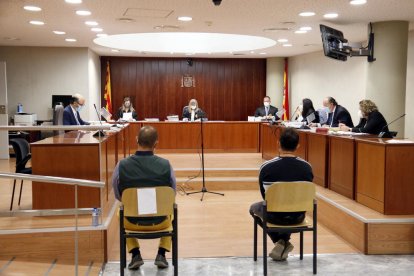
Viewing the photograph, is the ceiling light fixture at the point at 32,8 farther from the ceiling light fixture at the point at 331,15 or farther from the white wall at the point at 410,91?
the white wall at the point at 410,91

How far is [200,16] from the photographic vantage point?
7.53 meters

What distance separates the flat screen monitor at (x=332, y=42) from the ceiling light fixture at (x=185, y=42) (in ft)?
15.4

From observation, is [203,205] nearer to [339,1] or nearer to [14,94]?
[339,1]

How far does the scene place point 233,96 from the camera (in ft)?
51.6

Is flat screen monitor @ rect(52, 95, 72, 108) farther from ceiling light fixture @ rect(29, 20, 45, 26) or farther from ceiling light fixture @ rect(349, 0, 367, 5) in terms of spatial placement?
ceiling light fixture @ rect(349, 0, 367, 5)

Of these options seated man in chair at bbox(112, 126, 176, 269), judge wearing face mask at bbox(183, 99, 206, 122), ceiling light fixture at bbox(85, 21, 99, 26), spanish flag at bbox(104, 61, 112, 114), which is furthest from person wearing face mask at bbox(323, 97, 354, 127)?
spanish flag at bbox(104, 61, 112, 114)

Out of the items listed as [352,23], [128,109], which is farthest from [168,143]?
[352,23]

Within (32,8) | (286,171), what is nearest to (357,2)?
(286,171)

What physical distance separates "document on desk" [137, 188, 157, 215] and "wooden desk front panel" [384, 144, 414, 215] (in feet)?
8.55

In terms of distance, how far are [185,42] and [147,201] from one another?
1106 centimetres

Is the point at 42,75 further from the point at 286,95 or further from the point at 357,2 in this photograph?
the point at 357,2

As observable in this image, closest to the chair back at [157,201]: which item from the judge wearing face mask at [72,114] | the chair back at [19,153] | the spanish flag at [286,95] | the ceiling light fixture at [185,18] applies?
the chair back at [19,153]

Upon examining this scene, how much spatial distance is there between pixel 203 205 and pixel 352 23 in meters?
4.05

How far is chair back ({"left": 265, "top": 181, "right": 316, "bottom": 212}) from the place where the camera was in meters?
3.71
